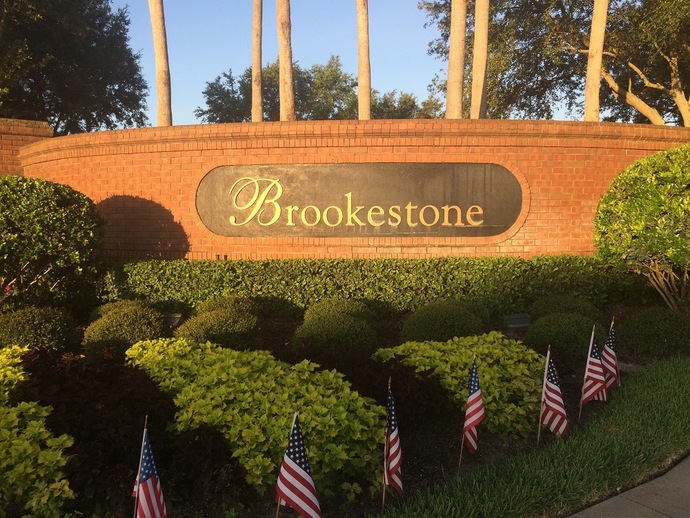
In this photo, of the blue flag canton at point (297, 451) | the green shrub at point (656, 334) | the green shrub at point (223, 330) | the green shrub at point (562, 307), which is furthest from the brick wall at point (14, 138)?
the green shrub at point (656, 334)

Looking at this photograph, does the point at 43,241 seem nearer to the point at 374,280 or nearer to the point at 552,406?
the point at 374,280

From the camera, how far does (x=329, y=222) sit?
9547 mm

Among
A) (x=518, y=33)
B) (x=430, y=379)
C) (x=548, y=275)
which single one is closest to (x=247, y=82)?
(x=518, y=33)

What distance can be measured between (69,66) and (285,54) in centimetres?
1170

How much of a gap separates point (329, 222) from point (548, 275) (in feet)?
12.0

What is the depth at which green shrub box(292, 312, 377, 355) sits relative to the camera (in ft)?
22.1

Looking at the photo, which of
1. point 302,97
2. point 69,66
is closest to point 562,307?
point 69,66

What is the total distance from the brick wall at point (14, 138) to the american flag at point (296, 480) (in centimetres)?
1131

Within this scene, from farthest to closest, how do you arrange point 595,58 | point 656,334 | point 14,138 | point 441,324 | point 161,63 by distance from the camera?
1. point 161,63
2. point 595,58
3. point 14,138
4. point 656,334
5. point 441,324

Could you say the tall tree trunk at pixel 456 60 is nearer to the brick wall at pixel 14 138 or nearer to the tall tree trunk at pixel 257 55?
the tall tree trunk at pixel 257 55

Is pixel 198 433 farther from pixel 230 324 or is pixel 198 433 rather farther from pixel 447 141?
pixel 447 141

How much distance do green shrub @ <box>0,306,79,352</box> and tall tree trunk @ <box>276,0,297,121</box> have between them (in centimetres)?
1051

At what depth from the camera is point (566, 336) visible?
6785 millimetres

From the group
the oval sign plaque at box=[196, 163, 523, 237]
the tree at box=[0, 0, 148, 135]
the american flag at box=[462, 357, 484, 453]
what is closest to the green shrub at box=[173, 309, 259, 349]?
the oval sign plaque at box=[196, 163, 523, 237]
